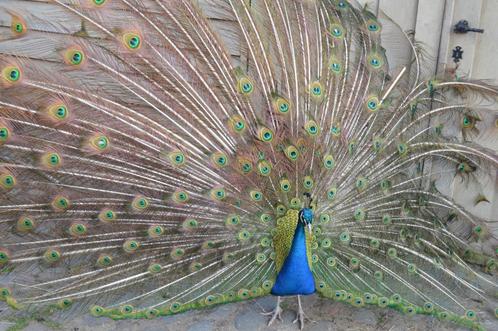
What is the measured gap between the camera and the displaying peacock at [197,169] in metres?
2.74

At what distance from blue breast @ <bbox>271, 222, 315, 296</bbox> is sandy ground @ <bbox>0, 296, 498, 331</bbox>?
48 cm

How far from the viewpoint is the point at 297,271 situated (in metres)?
2.79

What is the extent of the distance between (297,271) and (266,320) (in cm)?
64

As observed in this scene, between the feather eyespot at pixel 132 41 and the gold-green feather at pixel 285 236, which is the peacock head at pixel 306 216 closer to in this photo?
the gold-green feather at pixel 285 236

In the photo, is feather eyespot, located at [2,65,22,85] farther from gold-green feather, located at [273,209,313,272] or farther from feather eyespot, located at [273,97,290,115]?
gold-green feather, located at [273,209,313,272]

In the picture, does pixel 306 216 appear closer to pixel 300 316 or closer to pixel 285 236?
pixel 285 236

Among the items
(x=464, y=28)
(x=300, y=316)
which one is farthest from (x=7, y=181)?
(x=464, y=28)

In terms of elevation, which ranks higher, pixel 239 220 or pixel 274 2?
pixel 274 2

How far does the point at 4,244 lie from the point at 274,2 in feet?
6.33

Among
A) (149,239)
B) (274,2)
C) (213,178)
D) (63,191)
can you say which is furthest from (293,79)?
(63,191)

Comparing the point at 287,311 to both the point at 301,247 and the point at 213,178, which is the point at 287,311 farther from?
the point at 213,178

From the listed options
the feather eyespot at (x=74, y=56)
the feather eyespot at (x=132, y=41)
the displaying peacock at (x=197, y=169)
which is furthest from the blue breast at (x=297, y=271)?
the feather eyespot at (x=74, y=56)

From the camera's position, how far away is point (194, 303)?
9.45ft

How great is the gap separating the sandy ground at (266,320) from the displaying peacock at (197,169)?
15 cm
